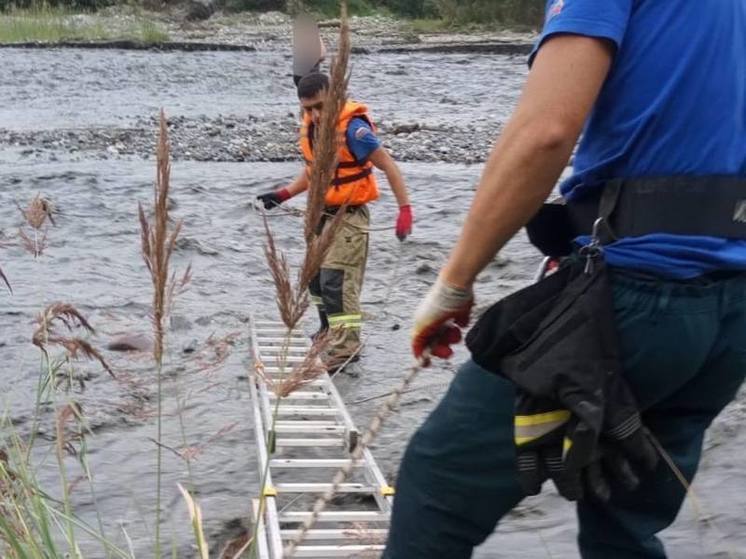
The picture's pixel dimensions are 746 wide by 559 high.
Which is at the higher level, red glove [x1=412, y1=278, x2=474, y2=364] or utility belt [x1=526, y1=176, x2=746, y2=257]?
utility belt [x1=526, y1=176, x2=746, y2=257]

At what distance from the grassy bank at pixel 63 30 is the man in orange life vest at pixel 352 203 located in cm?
2166

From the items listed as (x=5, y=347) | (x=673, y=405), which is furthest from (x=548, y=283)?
(x=5, y=347)

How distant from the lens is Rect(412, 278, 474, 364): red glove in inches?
100

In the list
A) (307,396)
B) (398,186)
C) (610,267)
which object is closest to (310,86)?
(398,186)

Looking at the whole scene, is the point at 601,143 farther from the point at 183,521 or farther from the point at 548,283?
the point at 183,521

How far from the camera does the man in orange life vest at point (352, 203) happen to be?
620 centimetres

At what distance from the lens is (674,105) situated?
2.40 m

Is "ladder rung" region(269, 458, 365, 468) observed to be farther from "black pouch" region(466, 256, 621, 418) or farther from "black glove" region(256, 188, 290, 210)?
"black pouch" region(466, 256, 621, 418)

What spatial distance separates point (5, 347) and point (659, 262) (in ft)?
16.6

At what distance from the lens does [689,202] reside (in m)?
2.43

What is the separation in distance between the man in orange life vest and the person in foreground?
3.51 m

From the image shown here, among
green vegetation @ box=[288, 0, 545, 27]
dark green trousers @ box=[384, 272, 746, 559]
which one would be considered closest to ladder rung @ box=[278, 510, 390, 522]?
dark green trousers @ box=[384, 272, 746, 559]

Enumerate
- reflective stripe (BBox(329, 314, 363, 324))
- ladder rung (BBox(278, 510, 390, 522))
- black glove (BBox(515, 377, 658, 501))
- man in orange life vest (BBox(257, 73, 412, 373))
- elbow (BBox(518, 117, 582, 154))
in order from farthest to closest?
1. reflective stripe (BBox(329, 314, 363, 324))
2. man in orange life vest (BBox(257, 73, 412, 373))
3. ladder rung (BBox(278, 510, 390, 522))
4. black glove (BBox(515, 377, 658, 501))
5. elbow (BBox(518, 117, 582, 154))

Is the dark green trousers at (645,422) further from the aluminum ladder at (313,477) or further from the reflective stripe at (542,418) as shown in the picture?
the aluminum ladder at (313,477)
